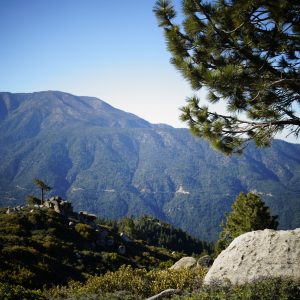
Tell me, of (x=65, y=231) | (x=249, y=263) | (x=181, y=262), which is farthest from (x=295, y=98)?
(x=65, y=231)

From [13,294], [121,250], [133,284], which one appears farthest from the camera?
[121,250]

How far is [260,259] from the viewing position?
47.8 ft

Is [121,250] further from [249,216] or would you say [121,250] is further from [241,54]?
[241,54]

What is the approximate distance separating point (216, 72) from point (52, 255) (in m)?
27.8

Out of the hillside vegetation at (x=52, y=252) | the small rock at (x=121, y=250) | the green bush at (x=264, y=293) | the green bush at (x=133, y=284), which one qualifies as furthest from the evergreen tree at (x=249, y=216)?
the green bush at (x=264, y=293)

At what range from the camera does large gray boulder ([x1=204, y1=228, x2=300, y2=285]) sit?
44.5 ft

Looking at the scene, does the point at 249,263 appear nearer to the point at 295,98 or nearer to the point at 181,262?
the point at 295,98

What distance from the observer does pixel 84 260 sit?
32.9 meters

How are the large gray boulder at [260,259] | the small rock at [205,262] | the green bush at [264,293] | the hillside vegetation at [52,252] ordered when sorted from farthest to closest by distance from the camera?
1. the small rock at [205,262]
2. the hillside vegetation at [52,252]
3. the large gray boulder at [260,259]
4. the green bush at [264,293]

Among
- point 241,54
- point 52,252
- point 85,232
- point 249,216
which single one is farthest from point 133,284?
point 249,216

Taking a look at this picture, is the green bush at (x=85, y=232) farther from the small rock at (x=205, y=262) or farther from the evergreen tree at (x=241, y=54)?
the evergreen tree at (x=241, y=54)

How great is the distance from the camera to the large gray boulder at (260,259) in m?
13.6

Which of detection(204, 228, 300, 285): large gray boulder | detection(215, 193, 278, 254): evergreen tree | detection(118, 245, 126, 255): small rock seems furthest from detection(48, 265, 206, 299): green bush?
detection(215, 193, 278, 254): evergreen tree

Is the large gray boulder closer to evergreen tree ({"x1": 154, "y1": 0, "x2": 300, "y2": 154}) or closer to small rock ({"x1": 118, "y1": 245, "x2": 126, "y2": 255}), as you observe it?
evergreen tree ({"x1": 154, "y1": 0, "x2": 300, "y2": 154})
